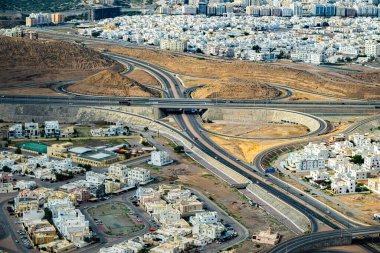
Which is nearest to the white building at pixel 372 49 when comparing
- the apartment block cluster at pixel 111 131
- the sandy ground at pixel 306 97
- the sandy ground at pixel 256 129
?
the sandy ground at pixel 306 97

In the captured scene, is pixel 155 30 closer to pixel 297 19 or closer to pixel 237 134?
pixel 297 19

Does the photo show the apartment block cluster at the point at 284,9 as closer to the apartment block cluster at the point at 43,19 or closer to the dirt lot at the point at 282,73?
the apartment block cluster at the point at 43,19

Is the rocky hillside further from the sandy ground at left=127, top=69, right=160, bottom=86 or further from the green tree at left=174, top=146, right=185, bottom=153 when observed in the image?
the green tree at left=174, top=146, right=185, bottom=153

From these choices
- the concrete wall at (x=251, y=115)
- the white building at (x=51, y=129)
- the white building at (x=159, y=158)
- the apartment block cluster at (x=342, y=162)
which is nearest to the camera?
the apartment block cluster at (x=342, y=162)

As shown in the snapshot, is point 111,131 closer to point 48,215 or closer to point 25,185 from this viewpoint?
point 25,185

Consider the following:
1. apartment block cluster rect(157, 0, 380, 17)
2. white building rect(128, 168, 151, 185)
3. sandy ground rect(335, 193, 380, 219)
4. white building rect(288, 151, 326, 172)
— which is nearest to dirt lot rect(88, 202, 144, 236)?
white building rect(128, 168, 151, 185)

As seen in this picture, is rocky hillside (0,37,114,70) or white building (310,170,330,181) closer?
white building (310,170,330,181)
